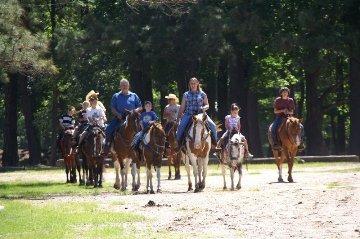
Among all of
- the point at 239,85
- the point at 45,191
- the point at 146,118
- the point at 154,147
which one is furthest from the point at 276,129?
the point at 239,85

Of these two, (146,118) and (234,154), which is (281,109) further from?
(146,118)

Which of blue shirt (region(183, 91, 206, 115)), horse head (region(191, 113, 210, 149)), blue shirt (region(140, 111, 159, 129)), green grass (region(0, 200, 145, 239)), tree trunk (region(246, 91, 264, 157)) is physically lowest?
green grass (region(0, 200, 145, 239))

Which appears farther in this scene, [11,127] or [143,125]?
[11,127]

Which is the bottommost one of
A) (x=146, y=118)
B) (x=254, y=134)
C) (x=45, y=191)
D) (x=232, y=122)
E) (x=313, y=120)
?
(x=45, y=191)

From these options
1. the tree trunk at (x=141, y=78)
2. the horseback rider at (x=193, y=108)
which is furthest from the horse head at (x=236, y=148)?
the tree trunk at (x=141, y=78)

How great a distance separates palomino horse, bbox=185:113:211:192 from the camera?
84.7 feet

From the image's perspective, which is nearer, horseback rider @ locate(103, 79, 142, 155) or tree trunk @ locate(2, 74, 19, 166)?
horseback rider @ locate(103, 79, 142, 155)

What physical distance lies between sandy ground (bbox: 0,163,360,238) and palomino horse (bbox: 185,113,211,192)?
1.71 feet

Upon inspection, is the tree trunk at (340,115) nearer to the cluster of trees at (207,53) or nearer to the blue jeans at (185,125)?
the cluster of trees at (207,53)

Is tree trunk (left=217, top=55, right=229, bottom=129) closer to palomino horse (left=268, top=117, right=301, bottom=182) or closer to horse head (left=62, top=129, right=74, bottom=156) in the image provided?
horse head (left=62, top=129, right=74, bottom=156)

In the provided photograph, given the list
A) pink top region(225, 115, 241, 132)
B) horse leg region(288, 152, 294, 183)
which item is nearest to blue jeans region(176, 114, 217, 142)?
pink top region(225, 115, 241, 132)

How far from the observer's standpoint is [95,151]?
29500 millimetres

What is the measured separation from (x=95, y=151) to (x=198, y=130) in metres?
4.68

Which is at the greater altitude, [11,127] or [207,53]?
[207,53]
